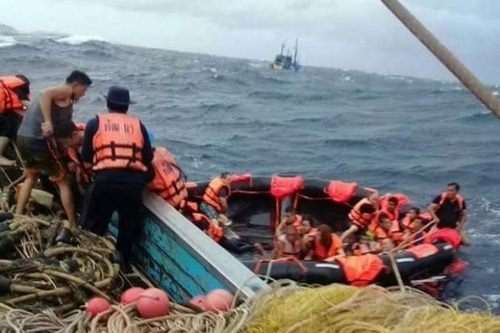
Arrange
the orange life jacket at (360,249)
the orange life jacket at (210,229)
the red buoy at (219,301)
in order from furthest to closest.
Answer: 1. the orange life jacket at (360,249)
2. the orange life jacket at (210,229)
3. the red buoy at (219,301)

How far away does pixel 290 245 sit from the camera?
8922 mm

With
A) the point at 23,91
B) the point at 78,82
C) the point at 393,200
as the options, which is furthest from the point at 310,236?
the point at 78,82

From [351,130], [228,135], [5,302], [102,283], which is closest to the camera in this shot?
[5,302]

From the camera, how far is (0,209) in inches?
229

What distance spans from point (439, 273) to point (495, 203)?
8.34 m

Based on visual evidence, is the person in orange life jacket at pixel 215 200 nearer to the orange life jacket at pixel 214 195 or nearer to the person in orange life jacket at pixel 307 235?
the orange life jacket at pixel 214 195

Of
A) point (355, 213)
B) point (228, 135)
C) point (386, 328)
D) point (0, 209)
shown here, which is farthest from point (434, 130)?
point (386, 328)

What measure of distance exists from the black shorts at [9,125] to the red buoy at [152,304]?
13.1 feet

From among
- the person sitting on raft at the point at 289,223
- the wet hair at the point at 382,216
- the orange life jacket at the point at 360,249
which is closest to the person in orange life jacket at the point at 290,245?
the person sitting on raft at the point at 289,223

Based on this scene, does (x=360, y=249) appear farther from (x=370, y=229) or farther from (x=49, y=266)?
(x=49, y=266)

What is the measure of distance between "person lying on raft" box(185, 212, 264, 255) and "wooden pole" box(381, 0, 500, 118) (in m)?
6.26

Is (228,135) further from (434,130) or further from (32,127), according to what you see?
(32,127)

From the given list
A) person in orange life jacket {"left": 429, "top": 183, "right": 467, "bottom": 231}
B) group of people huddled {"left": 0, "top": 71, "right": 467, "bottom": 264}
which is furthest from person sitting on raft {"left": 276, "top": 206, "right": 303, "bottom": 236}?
person in orange life jacket {"left": 429, "top": 183, "right": 467, "bottom": 231}

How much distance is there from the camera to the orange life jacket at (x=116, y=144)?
16.4ft
